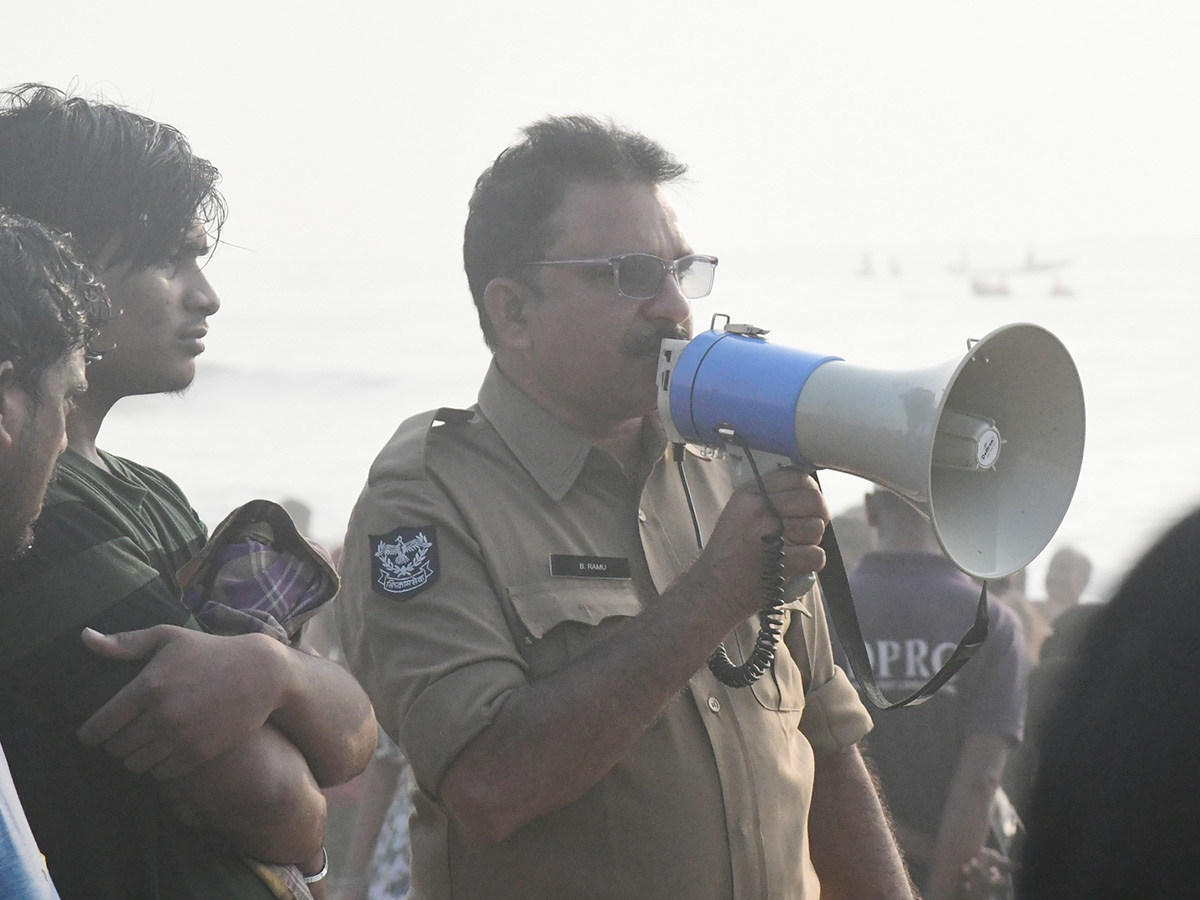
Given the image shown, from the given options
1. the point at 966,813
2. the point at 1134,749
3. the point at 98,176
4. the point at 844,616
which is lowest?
the point at 966,813

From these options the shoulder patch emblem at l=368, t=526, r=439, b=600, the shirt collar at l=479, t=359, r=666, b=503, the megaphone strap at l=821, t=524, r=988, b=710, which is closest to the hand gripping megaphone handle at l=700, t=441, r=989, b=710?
the megaphone strap at l=821, t=524, r=988, b=710

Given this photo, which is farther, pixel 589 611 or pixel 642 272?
pixel 642 272

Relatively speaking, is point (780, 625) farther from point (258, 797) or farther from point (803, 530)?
point (258, 797)

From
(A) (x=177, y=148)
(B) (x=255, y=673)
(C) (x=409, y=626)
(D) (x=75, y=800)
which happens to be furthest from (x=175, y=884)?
(A) (x=177, y=148)

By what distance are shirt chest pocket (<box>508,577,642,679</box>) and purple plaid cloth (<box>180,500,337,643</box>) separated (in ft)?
1.33

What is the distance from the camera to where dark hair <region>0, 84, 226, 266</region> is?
2.18 meters

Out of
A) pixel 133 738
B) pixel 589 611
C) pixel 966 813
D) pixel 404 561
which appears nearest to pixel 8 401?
pixel 133 738

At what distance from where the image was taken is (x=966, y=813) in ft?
13.6

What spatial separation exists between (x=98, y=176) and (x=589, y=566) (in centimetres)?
103

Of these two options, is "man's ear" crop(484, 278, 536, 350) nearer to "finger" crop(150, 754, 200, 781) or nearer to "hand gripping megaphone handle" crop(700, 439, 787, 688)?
"hand gripping megaphone handle" crop(700, 439, 787, 688)

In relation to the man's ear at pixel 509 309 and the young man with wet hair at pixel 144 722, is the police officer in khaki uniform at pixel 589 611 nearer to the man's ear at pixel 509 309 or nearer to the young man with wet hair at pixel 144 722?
the man's ear at pixel 509 309

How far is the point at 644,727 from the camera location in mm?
2240

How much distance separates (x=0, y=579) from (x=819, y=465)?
124 cm

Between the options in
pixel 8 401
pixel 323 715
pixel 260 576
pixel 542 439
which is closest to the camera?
pixel 8 401
